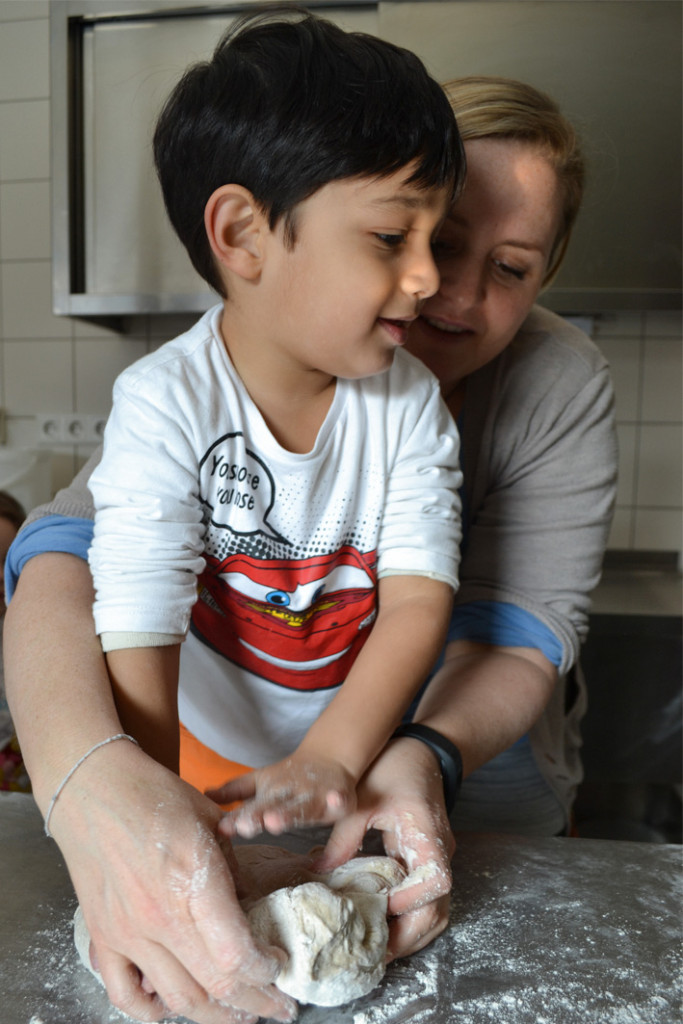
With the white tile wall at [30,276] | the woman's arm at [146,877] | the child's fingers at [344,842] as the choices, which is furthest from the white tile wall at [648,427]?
the woman's arm at [146,877]

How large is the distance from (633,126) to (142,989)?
1365 millimetres

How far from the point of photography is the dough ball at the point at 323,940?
389 mm

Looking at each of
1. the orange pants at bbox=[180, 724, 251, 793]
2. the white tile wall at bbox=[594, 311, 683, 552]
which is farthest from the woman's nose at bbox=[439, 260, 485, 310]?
the white tile wall at bbox=[594, 311, 683, 552]

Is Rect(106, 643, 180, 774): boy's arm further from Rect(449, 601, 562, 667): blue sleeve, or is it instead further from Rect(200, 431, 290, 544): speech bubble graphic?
Rect(449, 601, 562, 667): blue sleeve

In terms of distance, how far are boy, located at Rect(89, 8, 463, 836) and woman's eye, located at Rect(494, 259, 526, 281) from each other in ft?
0.43

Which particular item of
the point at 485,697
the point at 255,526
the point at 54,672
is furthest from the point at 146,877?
the point at 485,697

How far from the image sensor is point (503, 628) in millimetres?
737

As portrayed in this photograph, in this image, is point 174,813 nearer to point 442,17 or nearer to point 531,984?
point 531,984

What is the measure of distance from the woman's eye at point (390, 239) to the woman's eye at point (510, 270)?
0.60ft

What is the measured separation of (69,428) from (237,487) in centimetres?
19

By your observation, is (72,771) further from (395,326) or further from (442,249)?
(442,249)

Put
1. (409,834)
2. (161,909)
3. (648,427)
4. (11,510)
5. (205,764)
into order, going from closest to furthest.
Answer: (161,909), (409,834), (11,510), (205,764), (648,427)

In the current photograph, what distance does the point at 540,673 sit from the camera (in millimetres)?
705

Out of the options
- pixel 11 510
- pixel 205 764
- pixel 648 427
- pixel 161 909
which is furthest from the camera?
pixel 648 427
